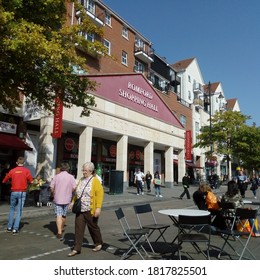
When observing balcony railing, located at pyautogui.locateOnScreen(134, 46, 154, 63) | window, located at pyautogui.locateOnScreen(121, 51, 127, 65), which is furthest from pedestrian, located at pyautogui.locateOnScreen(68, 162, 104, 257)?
balcony railing, located at pyautogui.locateOnScreen(134, 46, 154, 63)

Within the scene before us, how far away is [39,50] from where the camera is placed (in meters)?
9.14

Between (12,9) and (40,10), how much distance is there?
4.87ft

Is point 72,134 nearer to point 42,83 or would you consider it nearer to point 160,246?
point 42,83

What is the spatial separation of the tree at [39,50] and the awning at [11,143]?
4.09m

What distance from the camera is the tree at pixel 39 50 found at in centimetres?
892

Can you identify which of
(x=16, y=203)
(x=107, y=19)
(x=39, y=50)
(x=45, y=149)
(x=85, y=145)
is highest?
(x=107, y=19)

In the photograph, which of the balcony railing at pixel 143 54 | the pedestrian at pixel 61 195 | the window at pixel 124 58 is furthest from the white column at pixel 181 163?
the pedestrian at pixel 61 195

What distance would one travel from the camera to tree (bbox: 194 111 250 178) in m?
38.0

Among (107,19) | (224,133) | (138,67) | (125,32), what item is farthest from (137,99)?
(224,133)

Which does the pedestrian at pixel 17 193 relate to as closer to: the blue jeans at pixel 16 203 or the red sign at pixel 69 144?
the blue jeans at pixel 16 203

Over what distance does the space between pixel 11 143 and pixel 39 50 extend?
8.65 metres

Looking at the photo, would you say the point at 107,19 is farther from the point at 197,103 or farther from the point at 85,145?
the point at 197,103

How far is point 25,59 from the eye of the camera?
382 inches

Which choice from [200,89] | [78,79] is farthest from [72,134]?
[200,89]
